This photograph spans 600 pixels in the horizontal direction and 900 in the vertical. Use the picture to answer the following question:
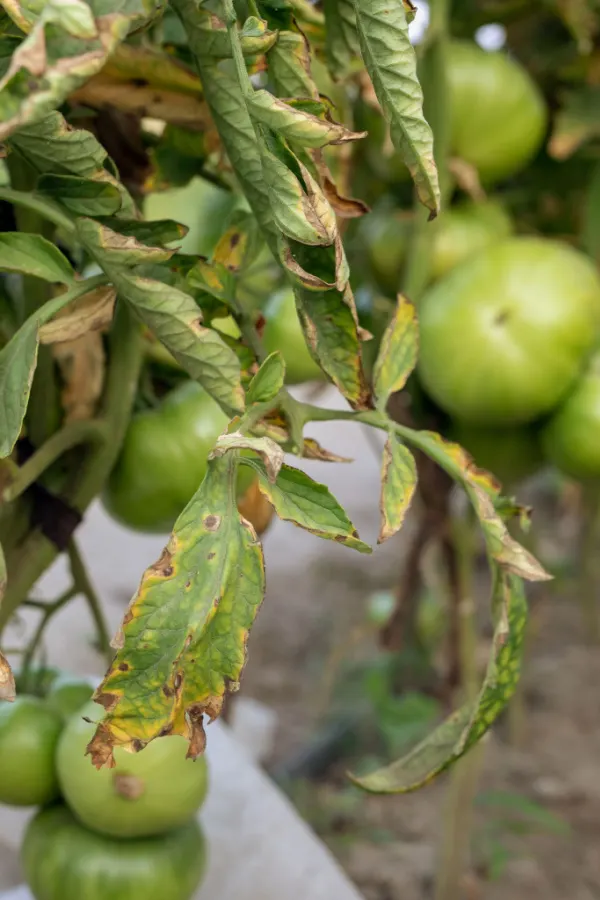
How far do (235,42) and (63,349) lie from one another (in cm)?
17

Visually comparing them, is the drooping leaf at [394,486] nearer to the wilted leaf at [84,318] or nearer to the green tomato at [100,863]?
the wilted leaf at [84,318]

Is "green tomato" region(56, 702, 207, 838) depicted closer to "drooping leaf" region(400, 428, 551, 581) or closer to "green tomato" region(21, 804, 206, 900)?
"green tomato" region(21, 804, 206, 900)

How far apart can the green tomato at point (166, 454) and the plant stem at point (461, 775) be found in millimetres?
481

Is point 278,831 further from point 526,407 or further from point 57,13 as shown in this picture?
point 57,13

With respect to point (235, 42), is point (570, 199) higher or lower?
lower

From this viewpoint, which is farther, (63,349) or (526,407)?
(526,407)

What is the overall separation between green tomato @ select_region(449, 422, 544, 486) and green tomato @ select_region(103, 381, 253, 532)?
0.31m

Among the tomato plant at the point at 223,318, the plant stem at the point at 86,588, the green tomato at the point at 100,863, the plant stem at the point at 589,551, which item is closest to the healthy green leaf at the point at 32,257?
the tomato plant at the point at 223,318

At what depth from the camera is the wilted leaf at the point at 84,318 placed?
0.94 feet

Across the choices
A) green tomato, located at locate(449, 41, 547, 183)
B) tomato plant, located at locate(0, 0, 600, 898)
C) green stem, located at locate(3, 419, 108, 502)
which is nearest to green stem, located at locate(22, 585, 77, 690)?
tomato plant, located at locate(0, 0, 600, 898)

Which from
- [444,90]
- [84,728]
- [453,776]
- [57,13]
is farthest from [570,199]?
[57,13]

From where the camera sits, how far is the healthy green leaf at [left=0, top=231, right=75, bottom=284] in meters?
0.25

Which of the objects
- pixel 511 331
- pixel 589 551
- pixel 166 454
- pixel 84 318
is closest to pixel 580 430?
pixel 511 331

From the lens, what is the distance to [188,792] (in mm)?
451
